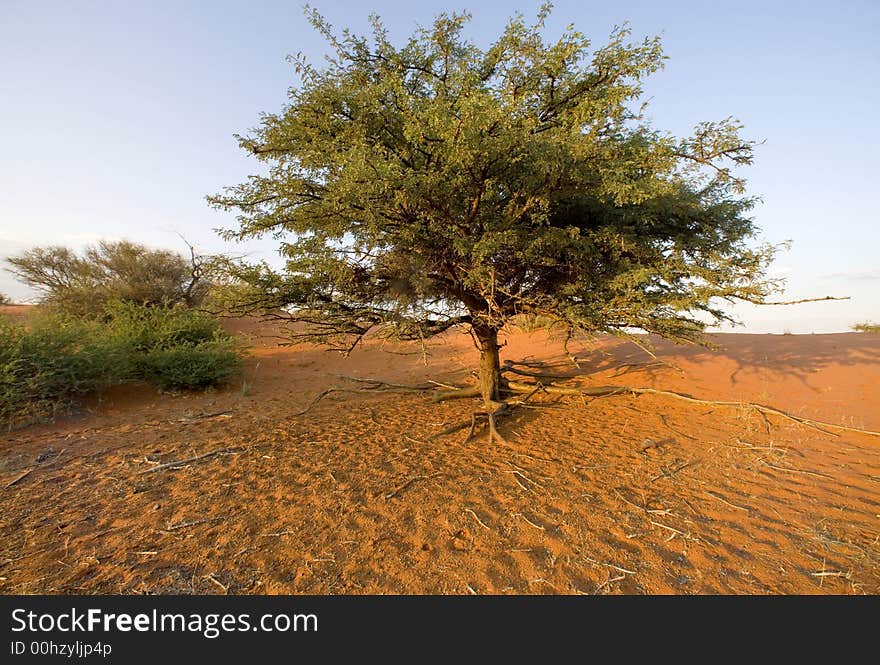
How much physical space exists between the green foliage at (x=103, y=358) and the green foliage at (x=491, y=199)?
13.7ft

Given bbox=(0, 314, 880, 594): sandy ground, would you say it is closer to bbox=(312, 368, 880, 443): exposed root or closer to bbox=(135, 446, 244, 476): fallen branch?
bbox=(135, 446, 244, 476): fallen branch

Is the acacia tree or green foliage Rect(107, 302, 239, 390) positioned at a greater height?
the acacia tree

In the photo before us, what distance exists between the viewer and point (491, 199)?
4.84 metres

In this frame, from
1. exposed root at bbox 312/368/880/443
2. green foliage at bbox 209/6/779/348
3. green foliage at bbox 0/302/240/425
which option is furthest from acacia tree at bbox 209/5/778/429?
green foliage at bbox 0/302/240/425

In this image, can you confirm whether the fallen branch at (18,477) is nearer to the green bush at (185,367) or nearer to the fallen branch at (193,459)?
the fallen branch at (193,459)

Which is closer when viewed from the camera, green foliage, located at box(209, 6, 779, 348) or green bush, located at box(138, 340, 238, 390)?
green foliage, located at box(209, 6, 779, 348)

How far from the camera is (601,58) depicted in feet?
15.5

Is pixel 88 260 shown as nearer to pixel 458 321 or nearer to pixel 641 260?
pixel 458 321

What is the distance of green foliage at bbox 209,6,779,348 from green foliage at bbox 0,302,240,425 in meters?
4.17

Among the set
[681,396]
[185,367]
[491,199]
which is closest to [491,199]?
[491,199]

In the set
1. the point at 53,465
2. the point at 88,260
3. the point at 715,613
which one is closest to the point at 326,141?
the point at 53,465

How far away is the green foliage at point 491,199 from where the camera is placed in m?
4.00

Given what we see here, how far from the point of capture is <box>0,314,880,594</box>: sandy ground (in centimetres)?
264

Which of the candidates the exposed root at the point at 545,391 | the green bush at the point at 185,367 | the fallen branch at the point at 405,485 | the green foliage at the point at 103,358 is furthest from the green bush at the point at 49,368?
the fallen branch at the point at 405,485
